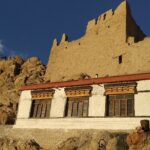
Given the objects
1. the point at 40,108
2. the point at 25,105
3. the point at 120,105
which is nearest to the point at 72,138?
the point at 120,105

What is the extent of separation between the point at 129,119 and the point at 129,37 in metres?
20.8

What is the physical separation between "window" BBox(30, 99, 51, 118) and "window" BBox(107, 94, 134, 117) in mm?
5078

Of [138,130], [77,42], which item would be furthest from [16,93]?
[138,130]

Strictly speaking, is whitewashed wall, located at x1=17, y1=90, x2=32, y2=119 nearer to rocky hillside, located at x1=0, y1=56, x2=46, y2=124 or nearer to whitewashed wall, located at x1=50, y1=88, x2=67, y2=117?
whitewashed wall, located at x1=50, y1=88, x2=67, y2=117

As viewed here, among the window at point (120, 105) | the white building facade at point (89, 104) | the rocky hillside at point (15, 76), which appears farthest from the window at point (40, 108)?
the rocky hillside at point (15, 76)

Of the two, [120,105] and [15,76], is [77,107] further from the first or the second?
[15,76]

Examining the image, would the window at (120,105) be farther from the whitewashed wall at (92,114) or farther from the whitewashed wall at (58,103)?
the whitewashed wall at (58,103)

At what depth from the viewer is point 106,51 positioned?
1535 inches

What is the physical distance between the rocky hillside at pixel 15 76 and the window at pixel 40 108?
1434cm

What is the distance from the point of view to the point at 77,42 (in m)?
44.2

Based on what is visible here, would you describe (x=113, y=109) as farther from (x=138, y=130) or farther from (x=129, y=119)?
(x=138, y=130)

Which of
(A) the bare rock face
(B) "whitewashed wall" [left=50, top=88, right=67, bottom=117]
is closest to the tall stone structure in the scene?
(B) "whitewashed wall" [left=50, top=88, right=67, bottom=117]

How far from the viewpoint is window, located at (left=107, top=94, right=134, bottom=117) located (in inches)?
746

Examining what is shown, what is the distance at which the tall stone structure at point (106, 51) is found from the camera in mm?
35375
